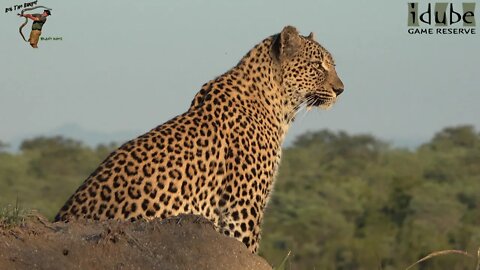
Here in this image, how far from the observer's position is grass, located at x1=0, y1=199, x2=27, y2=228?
5.88 meters

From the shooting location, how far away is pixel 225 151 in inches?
315

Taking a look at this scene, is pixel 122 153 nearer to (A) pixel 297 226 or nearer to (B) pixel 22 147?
(A) pixel 297 226

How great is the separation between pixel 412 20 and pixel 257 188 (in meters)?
8.73

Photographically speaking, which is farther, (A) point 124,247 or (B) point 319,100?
(B) point 319,100

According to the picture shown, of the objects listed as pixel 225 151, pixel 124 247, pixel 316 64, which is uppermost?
pixel 316 64

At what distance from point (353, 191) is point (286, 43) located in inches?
1780

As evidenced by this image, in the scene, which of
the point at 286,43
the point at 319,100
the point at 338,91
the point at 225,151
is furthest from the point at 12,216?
the point at 338,91

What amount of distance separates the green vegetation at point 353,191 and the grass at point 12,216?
114 ft

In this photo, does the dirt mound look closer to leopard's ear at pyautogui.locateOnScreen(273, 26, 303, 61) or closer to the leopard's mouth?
leopard's ear at pyautogui.locateOnScreen(273, 26, 303, 61)

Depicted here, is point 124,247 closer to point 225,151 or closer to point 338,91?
point 225,151

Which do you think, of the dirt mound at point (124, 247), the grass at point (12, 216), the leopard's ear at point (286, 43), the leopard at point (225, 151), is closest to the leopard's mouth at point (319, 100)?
the leopard at point (225, 151)

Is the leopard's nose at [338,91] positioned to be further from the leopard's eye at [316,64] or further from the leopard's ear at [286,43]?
the leopard's ear at [286,43]

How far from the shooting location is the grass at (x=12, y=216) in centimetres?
588

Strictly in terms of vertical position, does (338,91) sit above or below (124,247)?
above
